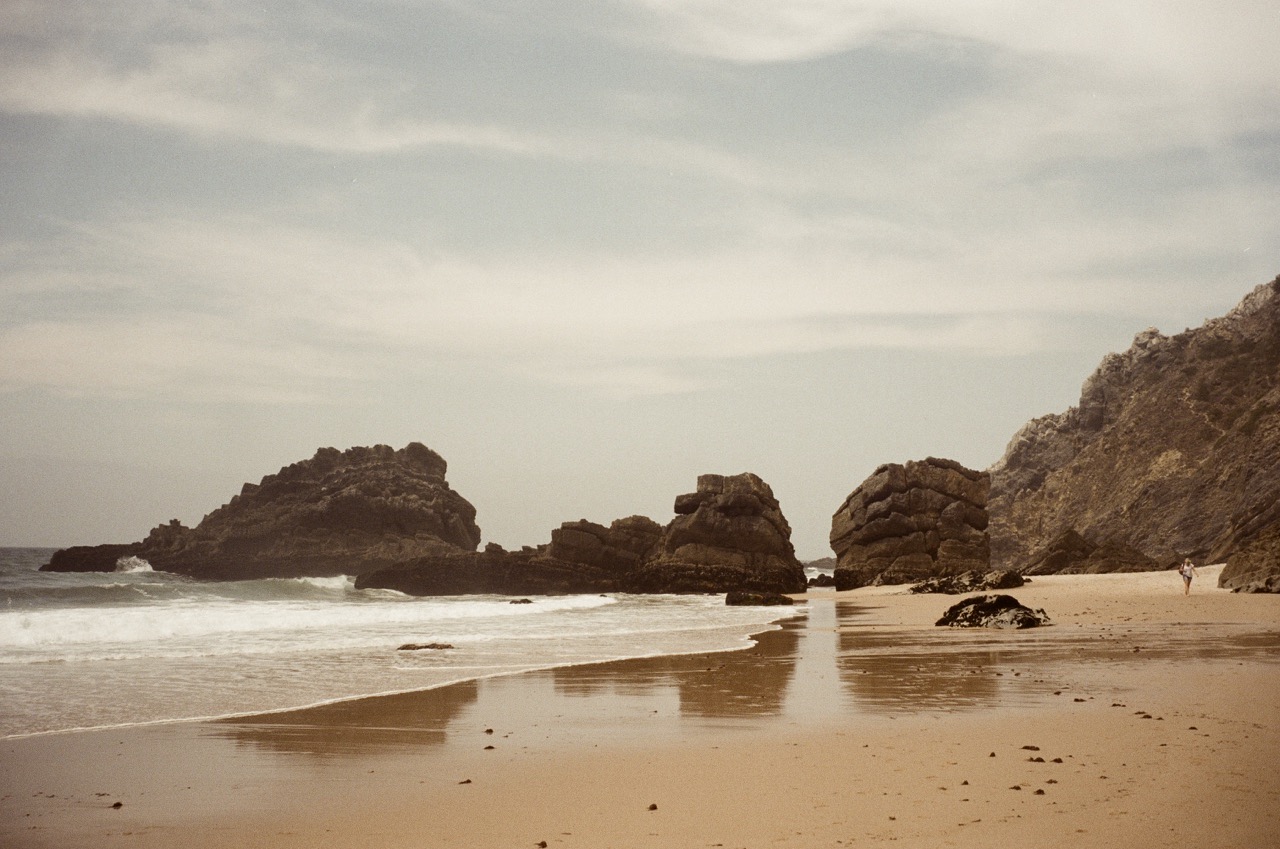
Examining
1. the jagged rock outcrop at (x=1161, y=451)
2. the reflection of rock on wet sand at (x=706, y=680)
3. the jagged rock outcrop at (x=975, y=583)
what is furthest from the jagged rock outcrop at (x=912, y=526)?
the reflection of rock on wet sand at (x=706, y=680)

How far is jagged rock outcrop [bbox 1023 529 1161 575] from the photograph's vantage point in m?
59.7

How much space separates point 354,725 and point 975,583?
147ft

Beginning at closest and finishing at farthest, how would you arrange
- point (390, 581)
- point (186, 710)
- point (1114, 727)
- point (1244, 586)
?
1. point (1114, 727)
2. point (186, 710)
3. point (1244, 586)
4. point (390, 581)

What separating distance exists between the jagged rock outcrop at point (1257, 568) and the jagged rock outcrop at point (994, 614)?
1099cm

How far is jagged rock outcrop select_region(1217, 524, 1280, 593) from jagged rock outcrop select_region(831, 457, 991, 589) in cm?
4209

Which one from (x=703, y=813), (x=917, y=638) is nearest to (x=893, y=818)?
(x=703, y=813)

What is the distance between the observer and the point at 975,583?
2023 inches

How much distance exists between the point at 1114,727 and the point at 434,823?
6.74m

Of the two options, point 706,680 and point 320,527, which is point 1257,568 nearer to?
point 706,680

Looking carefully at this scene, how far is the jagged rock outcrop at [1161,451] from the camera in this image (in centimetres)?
8869

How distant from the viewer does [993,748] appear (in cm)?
919

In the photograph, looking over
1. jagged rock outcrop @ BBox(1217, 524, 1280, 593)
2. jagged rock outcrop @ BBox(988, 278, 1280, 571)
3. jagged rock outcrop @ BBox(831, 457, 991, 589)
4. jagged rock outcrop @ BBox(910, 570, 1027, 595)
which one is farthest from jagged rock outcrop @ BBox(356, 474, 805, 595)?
jagged rock outcrop @ BBox(1217, 524, 1280, 593)

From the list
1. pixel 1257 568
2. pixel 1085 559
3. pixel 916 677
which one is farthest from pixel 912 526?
pixel 916 677

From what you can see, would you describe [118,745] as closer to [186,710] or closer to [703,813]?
[186,710]
